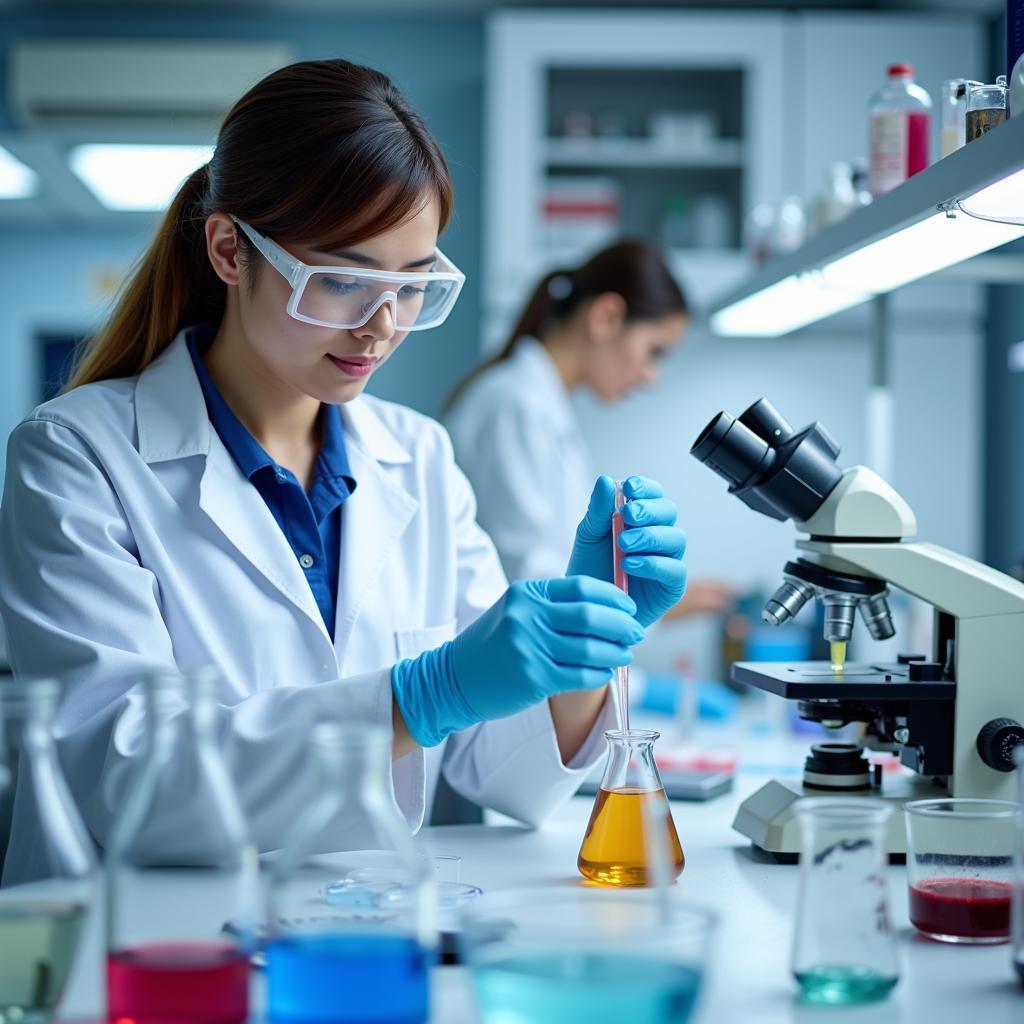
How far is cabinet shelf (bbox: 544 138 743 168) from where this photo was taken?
13.7 ft

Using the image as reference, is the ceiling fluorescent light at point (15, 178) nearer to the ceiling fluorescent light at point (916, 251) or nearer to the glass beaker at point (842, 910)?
the ceiling fluorescent light at point (916, 251)

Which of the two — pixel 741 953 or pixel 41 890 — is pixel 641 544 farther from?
pixel 41 890

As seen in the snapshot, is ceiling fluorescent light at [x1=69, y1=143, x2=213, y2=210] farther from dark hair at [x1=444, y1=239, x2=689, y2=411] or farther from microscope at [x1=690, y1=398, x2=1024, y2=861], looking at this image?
microscope at [x1=690, y1=398, x2=1024, y2=861]

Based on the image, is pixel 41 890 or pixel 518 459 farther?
pixel 518 459

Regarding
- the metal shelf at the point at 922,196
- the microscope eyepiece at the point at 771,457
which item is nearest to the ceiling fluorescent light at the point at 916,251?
Answer: the metal shelf at the point at 922,196

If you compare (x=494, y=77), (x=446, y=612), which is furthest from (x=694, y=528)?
(x=446, y=612)

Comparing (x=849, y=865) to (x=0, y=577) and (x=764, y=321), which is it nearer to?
(x=0, y=577)

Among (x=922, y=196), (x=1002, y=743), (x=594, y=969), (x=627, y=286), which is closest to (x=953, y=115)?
(x=922, y=196)

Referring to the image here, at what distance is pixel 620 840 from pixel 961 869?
12.3 inches

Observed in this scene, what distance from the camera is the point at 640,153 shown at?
13.8ft

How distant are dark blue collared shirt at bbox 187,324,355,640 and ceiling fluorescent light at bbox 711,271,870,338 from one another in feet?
2.49

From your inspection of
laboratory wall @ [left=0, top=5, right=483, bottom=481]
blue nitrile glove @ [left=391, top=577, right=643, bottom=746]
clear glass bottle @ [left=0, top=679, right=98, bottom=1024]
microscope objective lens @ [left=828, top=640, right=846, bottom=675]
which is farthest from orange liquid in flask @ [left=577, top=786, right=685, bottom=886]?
laboratory wall @ [left=0, top=5, right=483, bottom=481]

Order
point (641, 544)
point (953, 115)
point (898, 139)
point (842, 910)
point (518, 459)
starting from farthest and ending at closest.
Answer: point (518, 459) < point (898, 139) < point (953, 115) < point (641, 544) < point (842, 910)

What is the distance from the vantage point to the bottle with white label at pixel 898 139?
1.80 meters
